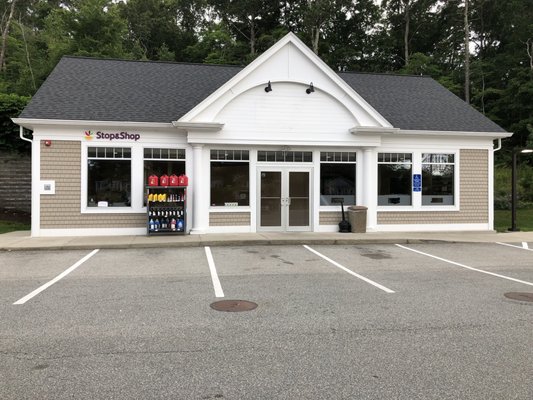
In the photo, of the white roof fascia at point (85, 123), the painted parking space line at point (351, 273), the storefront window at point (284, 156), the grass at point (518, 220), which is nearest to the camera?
the painted parking space line at point (351, 273)

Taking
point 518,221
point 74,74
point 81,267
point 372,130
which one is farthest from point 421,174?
point 74,74

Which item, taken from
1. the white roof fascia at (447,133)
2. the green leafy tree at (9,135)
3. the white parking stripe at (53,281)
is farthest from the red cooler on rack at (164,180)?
the green leafy tree at (9,135)

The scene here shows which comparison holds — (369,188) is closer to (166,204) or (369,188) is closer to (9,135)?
(166,204)

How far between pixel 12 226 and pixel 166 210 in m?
6.45

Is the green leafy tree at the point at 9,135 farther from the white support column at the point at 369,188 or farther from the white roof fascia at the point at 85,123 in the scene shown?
the white support column at the point at 369,188

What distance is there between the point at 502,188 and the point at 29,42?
36.1 metres

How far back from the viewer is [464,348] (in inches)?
199

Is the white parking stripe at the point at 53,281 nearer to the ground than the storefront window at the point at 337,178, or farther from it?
nearer to the ground

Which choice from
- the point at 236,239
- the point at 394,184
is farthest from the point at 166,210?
the point at 394,184

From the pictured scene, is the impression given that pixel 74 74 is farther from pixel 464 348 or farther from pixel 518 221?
pixel 518 221

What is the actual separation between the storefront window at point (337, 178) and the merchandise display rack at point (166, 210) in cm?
480

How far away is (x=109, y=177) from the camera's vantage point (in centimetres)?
1473

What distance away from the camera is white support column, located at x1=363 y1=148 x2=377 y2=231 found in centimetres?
1612

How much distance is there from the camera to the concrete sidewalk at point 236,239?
12.6 m
